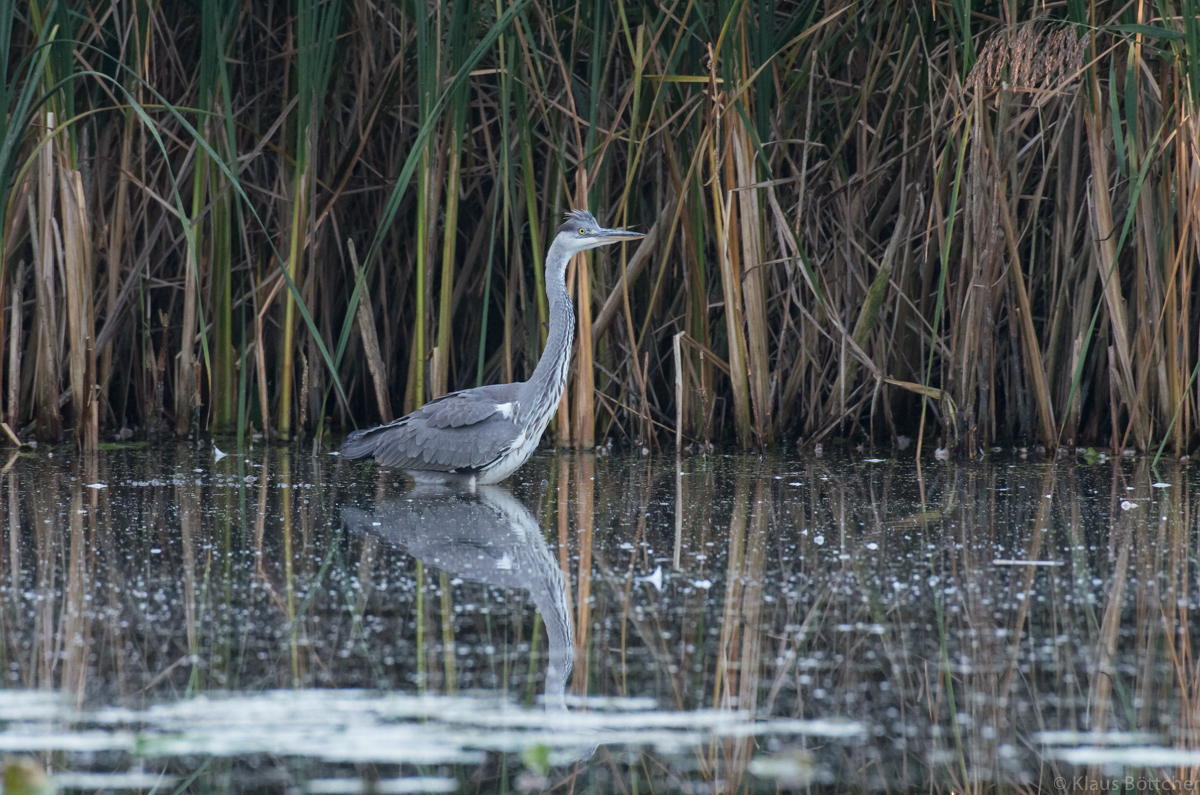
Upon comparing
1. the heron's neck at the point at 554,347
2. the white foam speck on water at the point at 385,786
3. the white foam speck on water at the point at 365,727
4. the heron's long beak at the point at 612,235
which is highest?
the heron's long beak at the point at 612,235

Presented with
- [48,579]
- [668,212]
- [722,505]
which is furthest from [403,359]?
[48,579]

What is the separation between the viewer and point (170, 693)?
2.29 m

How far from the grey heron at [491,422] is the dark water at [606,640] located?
44 centimetres

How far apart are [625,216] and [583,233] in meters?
0.30

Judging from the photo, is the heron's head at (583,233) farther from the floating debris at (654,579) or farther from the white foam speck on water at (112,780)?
the white foam speck on water at (112,780)

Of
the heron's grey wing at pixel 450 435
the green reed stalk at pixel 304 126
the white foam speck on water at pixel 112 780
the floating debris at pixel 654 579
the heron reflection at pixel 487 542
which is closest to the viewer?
the white foam speck on water at pixel 112 780

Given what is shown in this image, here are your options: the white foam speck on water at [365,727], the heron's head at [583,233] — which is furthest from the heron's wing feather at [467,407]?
the white foam speck on water at [365,727]

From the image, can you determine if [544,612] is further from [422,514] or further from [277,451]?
[277,451]

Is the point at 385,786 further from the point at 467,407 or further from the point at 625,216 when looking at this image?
the point at 625,216

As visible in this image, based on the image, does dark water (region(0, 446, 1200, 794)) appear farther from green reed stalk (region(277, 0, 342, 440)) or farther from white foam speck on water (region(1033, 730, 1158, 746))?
green reed stalk (region(277, 0, 342, 440))

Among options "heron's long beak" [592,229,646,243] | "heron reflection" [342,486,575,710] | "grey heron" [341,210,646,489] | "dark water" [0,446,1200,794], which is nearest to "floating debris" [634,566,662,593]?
"dark water" [0,446,1200,794]

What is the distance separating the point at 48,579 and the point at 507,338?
282cm

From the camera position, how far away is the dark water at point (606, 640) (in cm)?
201

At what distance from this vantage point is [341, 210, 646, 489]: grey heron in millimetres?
4941
